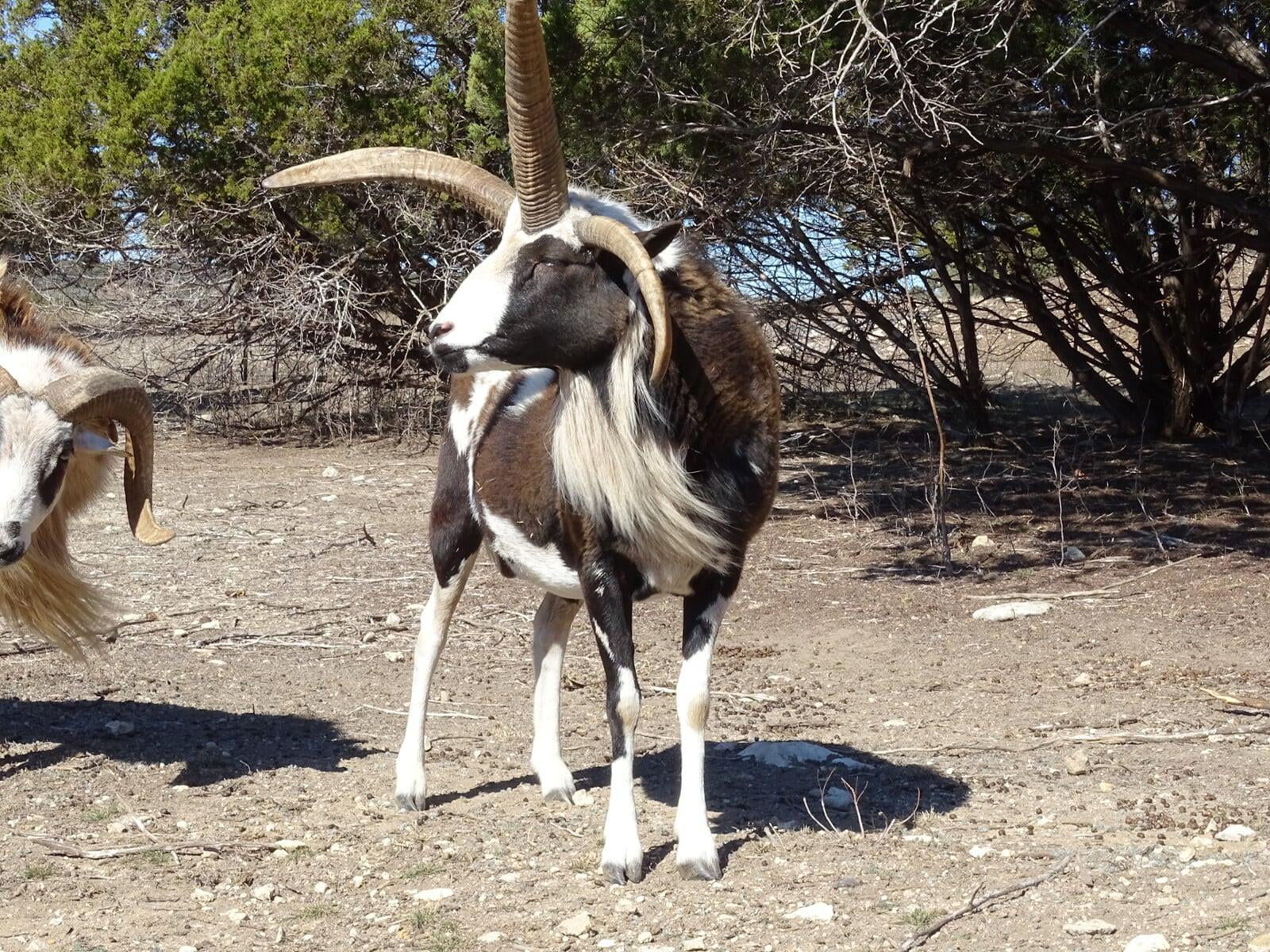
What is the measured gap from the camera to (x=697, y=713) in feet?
16.9

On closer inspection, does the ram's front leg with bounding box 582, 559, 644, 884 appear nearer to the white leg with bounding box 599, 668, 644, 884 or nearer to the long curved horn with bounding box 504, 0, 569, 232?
the white leg with bounding box 599, 668, 644, 884

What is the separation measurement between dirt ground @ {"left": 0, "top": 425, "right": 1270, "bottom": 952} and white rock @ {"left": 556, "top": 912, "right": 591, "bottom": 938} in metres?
0.04

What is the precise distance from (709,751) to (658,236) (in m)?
2.61

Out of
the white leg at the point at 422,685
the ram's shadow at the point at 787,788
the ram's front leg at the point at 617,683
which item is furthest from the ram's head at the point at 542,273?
the ram's shadow at the point at 787,788

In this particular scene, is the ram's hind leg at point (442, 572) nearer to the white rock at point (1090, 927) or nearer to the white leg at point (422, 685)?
the white leg at point (422, 685)

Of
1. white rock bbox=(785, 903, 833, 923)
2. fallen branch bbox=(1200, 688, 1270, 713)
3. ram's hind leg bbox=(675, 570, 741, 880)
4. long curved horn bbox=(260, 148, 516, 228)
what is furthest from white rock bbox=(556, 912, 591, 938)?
fallen branch bbox=(1200, 688, 1270, 713)

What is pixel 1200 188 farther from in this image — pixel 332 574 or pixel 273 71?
pixel 273 71

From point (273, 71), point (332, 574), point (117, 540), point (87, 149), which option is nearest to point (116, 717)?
point (332, 574)

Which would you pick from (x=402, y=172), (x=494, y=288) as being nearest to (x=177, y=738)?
(x=402, y=172)

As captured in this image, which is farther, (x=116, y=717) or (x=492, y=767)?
(x=116, y=717)

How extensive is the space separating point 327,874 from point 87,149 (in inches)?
491

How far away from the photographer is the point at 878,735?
6.80 metres

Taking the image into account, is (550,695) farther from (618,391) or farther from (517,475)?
(618,391)

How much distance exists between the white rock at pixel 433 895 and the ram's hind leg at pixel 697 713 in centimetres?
77
